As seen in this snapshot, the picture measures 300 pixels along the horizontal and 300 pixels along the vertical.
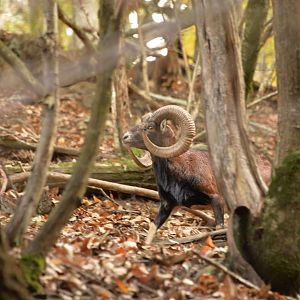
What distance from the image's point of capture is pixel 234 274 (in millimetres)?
7285

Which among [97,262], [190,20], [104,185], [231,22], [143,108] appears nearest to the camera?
[97,262]

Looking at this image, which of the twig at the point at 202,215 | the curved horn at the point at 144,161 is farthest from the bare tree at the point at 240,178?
the curved horn at the point at 144,161

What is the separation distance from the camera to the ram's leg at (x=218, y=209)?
1197 centimetres

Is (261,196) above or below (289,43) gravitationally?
below

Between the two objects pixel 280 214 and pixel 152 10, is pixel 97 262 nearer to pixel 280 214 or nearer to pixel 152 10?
pixel 280 214

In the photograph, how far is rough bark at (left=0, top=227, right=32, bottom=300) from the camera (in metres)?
5.61

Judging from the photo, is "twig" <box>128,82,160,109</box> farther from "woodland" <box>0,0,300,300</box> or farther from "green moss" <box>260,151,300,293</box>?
"green moss" <box>260,151,300,293</box>

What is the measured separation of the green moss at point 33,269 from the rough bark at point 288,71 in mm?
2787

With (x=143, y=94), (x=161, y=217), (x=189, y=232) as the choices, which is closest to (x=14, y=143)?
(x=161, y=217)

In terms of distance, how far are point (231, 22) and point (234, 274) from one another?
8.09ft

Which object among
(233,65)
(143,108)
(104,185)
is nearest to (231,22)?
(233,65)

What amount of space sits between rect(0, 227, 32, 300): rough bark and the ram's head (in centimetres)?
646

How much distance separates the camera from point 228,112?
7609mm

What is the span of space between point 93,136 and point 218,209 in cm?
599
